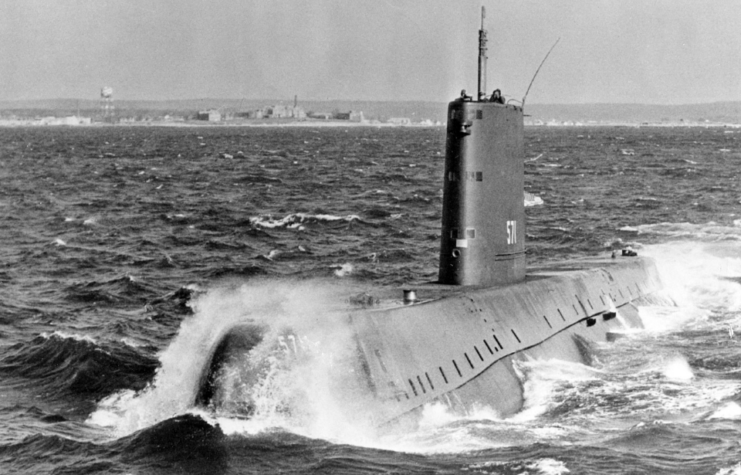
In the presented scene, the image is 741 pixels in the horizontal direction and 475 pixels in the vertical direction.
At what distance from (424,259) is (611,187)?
35.6 metres

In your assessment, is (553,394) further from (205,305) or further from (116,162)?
(116,162)

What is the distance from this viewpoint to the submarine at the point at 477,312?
16375mm

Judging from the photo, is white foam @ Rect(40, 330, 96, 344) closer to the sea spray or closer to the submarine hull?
the sea spray

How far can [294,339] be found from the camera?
15.7m

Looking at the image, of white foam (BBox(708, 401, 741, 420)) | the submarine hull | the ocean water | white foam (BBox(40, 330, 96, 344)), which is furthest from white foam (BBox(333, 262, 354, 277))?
white foam (BBox(708, 401, 741, 420))

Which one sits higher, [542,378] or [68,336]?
[542,378]

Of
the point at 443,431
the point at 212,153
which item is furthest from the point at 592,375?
the point at 212,153

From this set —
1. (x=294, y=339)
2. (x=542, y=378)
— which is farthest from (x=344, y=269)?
(x=294, y=339)

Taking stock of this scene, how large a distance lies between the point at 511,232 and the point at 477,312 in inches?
108

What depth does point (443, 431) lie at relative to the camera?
16031 millimetres

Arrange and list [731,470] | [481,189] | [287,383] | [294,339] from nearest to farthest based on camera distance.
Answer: [731,470] < [287,383] < [294,339] < [481,189]

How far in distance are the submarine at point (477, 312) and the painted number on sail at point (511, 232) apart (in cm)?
3

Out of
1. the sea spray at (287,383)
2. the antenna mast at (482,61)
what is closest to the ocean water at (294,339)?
the sea spray at (287,383)

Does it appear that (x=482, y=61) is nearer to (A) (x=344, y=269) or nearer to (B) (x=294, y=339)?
(B) (x=294, y=339)
